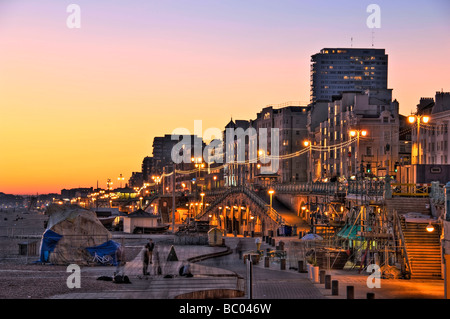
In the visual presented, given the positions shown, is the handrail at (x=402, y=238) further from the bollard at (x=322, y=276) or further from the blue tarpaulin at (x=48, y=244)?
the blue tarpaulin at (x=48, y=244)

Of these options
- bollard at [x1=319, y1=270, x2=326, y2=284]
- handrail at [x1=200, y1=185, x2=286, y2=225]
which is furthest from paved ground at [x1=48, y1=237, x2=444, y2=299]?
handrail at [x1=200, y1=185, x2=286, y2=225]

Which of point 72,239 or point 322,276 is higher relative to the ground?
point 72,239

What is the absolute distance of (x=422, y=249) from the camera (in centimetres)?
3894

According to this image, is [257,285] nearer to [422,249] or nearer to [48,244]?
[422,249]

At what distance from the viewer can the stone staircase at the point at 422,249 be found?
3769 centimetres

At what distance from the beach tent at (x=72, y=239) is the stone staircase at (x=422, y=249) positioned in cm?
1902

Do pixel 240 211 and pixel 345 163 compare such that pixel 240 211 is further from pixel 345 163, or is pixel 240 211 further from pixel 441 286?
pixel 441 286

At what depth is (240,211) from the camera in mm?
106750

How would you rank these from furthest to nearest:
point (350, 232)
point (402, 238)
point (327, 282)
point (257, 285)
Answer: point (350, 232) → point (402, 238) → point (257, 285) → point (327, 282)

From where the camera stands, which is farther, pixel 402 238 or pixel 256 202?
pixel 256 202

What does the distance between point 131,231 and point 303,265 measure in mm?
49237

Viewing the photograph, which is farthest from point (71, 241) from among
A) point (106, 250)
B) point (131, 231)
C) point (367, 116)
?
point (367, 116)

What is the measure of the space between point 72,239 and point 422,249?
2206 cm

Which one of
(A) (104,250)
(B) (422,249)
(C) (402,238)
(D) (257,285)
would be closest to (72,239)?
(A) (104,250)
